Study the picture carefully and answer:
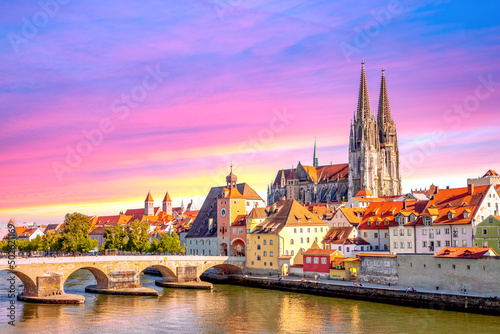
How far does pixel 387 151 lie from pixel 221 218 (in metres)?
85.1

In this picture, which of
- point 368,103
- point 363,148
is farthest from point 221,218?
point 368,103

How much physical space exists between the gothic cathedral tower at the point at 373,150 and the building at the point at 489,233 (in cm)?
8574

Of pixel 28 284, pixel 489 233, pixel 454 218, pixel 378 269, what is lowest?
pixel 28 284

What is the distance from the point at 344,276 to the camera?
64812 mm

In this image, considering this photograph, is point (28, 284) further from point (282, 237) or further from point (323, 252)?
point (323, 252)

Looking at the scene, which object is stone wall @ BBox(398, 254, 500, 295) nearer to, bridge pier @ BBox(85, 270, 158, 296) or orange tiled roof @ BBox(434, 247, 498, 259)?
orange tiled roof @ BBox(434, 247, 498, 259)

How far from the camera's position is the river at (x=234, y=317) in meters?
42.2

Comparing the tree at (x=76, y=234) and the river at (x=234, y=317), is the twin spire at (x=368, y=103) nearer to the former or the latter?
the tree at (x=76, y=234)

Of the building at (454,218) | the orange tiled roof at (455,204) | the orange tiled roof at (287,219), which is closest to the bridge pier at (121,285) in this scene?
the orange tiled roof at (287,219)

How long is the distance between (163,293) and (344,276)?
20.3 meters

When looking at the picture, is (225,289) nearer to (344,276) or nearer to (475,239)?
(344,276)

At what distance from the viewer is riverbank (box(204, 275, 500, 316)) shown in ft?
156

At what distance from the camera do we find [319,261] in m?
68.4

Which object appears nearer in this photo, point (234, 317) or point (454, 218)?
point (234, 317)
